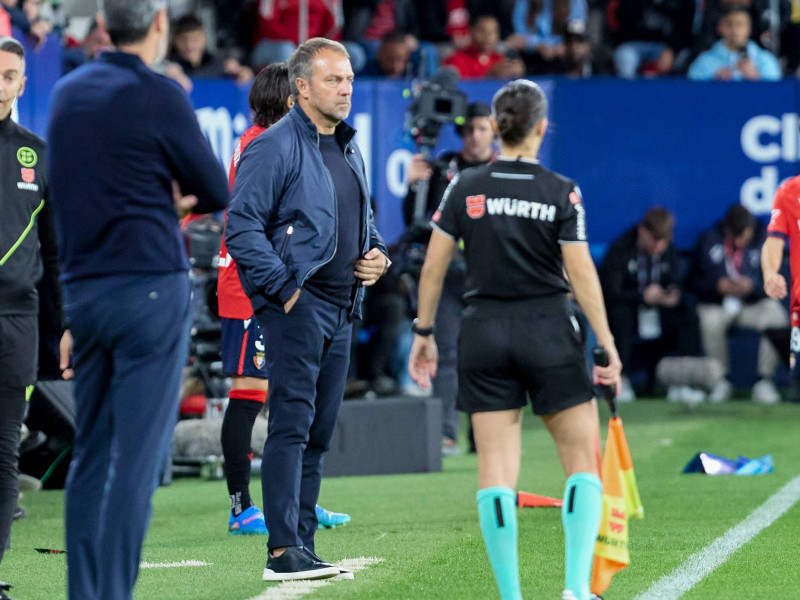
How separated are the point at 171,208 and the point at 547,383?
4.30 ft

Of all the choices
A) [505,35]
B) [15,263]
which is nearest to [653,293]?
[505,35]

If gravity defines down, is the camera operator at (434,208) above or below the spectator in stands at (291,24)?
below

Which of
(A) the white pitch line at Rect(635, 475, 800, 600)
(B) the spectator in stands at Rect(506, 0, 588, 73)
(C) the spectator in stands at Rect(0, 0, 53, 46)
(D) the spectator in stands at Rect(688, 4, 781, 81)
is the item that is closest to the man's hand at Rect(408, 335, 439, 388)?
(A) the white pitch line at Rect(635, 475, 800, 600)

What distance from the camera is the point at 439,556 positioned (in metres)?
5.90

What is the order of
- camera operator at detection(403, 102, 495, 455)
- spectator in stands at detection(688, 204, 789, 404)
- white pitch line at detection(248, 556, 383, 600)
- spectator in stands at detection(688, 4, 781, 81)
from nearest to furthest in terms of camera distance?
white pitch line at detection(248, 556, 383, 600) → camera operator at detection(403, 102, 495, 455) → spectator in stands at detection(688, 204, 789, 404) → spectator in stands at detection(688, 4, 781, 81)

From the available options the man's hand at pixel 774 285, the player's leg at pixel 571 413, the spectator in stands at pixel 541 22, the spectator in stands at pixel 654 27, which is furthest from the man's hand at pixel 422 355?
the spectator in stands at pixel 654 27

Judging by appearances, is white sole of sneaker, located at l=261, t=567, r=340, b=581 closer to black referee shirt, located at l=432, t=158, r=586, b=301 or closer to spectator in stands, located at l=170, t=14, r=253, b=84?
black referee shirt, located at l=432, t=158, r=586, b=301

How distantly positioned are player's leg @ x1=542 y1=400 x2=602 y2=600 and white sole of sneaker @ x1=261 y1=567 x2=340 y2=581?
1.10 meters

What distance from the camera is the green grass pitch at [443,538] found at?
5.20 m

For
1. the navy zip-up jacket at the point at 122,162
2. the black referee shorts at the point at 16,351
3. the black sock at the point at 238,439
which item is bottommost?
the black sock at the point at 238,439

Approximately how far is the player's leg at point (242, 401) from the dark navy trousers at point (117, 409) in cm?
233

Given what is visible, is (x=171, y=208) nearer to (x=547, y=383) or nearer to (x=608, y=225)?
(x=547, y=383)

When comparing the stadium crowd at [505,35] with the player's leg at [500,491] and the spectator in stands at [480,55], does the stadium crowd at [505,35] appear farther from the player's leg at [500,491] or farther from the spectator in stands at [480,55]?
the player's leg at [500,491]

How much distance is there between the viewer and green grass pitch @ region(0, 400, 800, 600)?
5.20m
